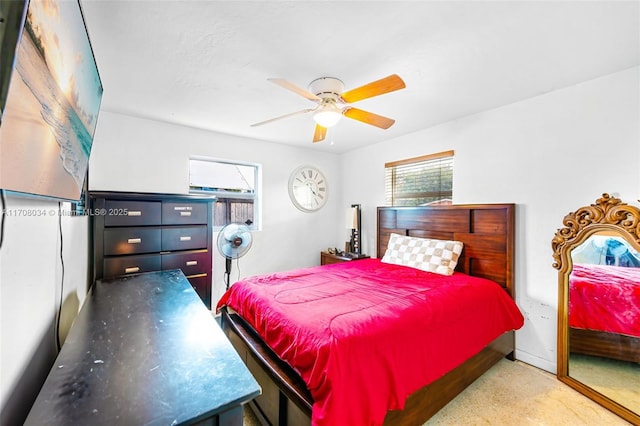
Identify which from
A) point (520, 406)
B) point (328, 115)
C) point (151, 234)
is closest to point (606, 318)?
point (520, 406)

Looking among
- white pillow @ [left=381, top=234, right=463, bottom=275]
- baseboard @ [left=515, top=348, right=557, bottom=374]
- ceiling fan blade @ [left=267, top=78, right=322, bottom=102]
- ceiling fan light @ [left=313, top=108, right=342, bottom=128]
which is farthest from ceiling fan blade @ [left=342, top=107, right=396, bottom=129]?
baseboard @ [left=515, top=348, right=557, bottom=374]

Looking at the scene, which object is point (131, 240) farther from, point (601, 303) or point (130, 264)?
point (601, 303)

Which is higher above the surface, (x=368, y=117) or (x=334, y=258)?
(x=368, y=117)

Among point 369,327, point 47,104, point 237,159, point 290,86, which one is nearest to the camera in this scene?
point 47,104

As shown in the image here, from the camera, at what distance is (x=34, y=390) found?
90 centimetres

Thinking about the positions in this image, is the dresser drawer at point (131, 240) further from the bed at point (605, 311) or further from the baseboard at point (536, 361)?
the bed at point (605, 311)

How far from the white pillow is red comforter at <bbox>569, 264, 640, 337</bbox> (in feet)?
2.90

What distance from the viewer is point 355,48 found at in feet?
5.35

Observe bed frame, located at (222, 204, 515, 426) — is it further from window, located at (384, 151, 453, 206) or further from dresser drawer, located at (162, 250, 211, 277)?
dresser drawer, located at (162, 250, 211, 277)

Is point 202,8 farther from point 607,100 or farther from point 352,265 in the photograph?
point 607,100

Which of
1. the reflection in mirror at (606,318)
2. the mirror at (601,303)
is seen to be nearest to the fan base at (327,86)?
the mirror at (601,303)

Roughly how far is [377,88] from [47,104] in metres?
1.51

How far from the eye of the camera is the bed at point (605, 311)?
1857mm

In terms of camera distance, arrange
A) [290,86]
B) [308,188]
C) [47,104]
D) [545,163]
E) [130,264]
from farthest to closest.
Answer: [308,188] < [130,264] < [545,163] < [290,86] < [47,104]
